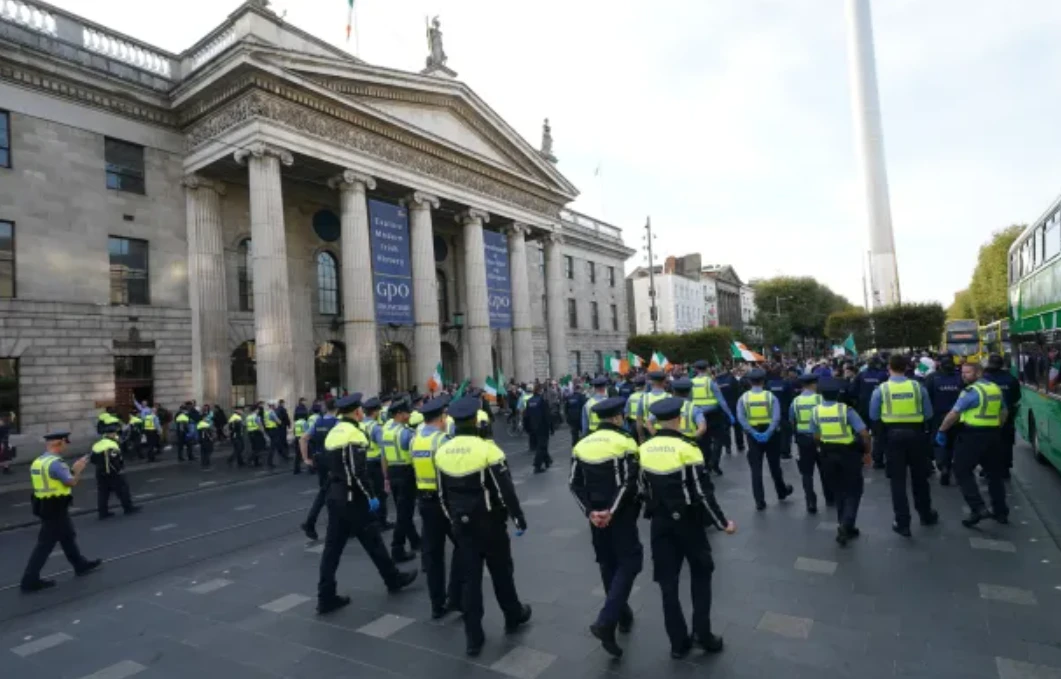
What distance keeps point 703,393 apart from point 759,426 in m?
1.96

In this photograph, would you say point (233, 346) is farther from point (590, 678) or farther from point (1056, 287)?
point (1056, 287)

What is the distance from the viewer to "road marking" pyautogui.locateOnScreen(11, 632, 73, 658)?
524 cm

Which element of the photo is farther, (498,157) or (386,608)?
(498,157)

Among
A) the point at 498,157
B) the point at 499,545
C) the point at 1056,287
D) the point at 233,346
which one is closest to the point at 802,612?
the point at 499,545

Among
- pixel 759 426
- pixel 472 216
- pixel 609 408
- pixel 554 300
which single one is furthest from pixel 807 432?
pixel 554 300

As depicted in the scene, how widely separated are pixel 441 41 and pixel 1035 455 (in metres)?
29.1

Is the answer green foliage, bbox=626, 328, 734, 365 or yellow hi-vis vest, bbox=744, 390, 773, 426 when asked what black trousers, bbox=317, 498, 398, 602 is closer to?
yellow hi-vis vest, bbox=744, 390, 773, 426

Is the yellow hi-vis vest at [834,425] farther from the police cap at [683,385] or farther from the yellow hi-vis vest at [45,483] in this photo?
the yellow hi-vis vest at [45,483]

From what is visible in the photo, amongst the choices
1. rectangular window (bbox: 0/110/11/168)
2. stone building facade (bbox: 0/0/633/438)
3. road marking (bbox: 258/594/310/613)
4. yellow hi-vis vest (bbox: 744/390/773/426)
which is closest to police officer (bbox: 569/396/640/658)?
road marking (bbox: 258/594/310/613)

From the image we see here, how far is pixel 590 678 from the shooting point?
4.12 meters

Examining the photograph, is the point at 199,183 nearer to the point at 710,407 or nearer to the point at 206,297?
the point at 206,297

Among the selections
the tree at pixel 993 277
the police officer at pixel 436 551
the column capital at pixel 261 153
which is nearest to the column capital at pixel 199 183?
the column capital at pixel 261 153

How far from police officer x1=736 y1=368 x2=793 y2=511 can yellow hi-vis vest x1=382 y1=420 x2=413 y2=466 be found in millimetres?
4596

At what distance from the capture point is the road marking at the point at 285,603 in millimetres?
5871
